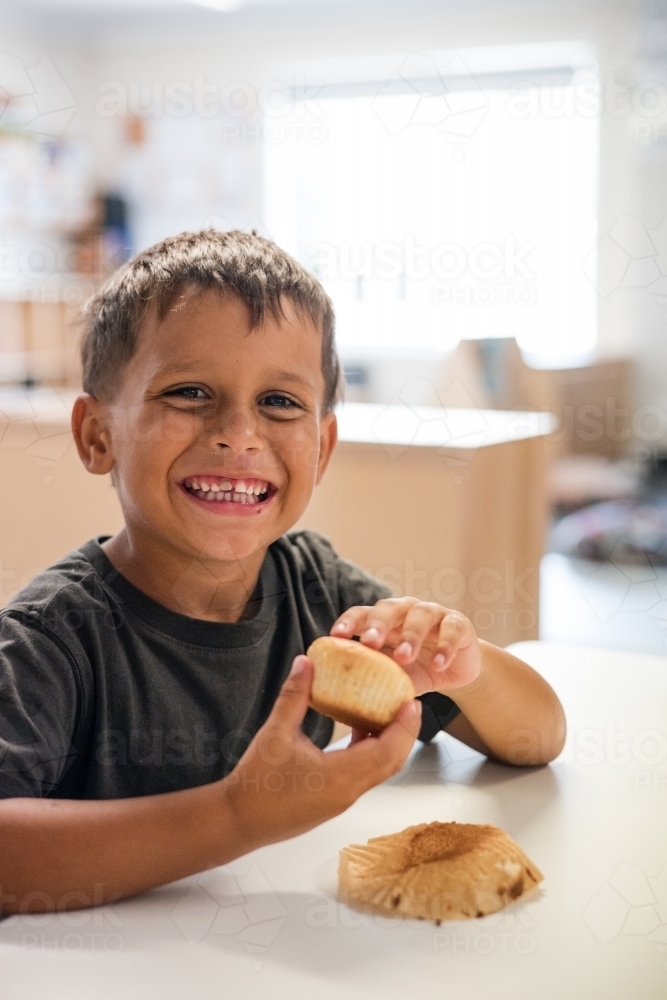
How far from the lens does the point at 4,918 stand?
0.38 meters

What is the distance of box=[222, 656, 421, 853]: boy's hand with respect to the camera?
39 cm

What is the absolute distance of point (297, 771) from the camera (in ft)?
1.27

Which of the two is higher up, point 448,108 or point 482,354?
point 448,108

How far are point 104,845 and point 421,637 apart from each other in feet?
0.51

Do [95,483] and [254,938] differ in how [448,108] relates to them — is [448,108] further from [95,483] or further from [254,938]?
[254,938]

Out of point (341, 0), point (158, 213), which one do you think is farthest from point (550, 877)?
point (158, 213)

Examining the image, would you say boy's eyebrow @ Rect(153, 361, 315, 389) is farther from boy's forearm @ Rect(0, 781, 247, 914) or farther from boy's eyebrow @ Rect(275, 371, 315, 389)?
boy's forearm @ Rect(0, 781, 247, 914)

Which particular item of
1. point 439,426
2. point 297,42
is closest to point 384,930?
point 439,426

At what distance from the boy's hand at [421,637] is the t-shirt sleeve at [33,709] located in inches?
5.0

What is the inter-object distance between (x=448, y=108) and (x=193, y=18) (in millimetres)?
3563

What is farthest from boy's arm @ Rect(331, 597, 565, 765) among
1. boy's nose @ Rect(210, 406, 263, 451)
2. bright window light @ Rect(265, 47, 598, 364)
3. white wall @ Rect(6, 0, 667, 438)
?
white wall @ Rect(6, 0, 667, 438)

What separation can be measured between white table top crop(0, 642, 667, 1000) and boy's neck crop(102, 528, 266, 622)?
136 millimetres

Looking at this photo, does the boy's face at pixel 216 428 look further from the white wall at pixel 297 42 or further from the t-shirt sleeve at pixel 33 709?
the white wall at pixel 297 42

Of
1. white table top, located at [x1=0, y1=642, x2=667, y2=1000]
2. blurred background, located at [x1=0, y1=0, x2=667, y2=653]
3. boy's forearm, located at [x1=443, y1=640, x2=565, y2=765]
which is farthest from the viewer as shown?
blurred background, located at [x1=0, y1=0, x2=667, y2=653]
